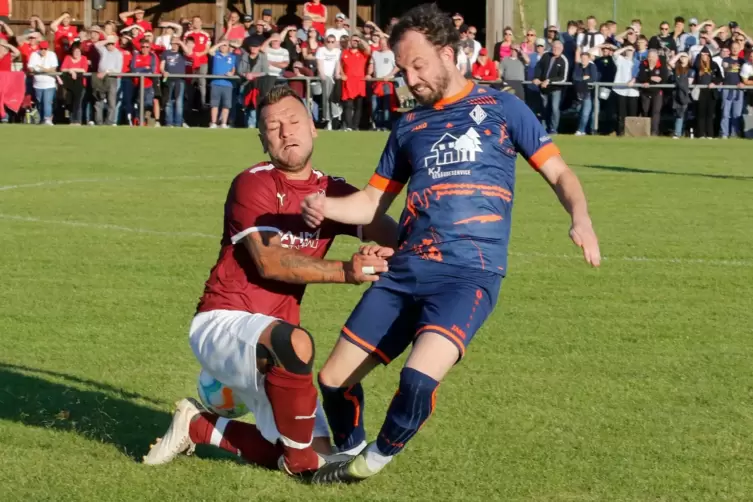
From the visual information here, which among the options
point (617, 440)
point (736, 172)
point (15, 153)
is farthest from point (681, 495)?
point (15, 153)

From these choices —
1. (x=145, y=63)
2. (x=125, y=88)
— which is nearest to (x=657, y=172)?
(x=145, y=63)

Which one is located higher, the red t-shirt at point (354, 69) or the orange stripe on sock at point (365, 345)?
the red t-shirt at point (354, 69)

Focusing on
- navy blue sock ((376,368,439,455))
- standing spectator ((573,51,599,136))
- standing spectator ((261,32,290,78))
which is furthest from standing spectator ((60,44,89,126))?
navy blue sock ((376,368,439,455))

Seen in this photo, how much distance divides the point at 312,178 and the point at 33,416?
1902 millimetres

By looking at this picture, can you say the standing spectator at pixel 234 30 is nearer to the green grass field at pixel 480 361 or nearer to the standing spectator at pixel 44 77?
the standing spectator at pixel 44 77

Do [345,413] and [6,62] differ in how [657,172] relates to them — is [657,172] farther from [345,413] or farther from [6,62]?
[6,62]

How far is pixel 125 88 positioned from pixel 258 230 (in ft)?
78.6

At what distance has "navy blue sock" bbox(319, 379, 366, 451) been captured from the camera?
525 centimetres

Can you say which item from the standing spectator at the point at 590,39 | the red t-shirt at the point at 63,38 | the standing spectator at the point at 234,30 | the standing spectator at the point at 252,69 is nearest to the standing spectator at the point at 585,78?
the standing spectator at the point at 590,39

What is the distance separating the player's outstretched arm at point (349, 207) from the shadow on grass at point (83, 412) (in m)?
1.38

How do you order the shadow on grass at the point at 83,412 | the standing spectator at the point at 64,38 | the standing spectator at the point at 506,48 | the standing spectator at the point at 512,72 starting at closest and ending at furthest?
the shadow on grass at the point at 83,412
the standing spectator at the point at 512,72
the standing spectator at the point at 506,48
the standing spectator at the point at 64,38

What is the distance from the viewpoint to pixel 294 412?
5.05 meters

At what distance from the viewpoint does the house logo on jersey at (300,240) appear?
17.4ft

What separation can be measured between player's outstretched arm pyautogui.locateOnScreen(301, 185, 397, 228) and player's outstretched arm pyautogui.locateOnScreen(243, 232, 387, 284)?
0.16 meters
